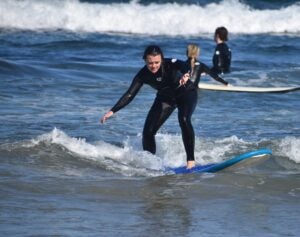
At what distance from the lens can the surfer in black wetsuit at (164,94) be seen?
8.26 metres

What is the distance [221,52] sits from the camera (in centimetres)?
1524

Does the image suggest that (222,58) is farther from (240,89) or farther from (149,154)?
(149,154)

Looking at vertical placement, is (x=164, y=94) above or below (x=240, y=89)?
above

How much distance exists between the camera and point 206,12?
2844 centimetres

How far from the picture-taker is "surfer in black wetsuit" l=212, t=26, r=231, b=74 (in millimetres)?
15117

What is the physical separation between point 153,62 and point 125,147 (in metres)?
1.98

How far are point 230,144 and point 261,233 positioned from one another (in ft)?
13.1

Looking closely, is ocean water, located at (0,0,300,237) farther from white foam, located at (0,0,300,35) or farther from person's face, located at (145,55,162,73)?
white foam, located at (0,0,300,35)

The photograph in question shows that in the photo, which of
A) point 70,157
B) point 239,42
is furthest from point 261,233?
point 239,42

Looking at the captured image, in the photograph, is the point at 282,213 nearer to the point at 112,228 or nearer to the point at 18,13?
the point at 112,228

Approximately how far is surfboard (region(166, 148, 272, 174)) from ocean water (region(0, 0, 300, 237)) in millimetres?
82

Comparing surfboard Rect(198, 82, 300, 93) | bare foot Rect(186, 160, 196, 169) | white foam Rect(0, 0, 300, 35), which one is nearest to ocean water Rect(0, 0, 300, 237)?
surfboard Rect(198, 82, 300, 93)

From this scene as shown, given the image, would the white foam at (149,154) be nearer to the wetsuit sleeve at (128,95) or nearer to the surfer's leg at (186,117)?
the surfer's leg at (186,117)

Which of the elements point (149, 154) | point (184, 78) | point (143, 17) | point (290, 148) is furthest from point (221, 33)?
point (143, 17)
